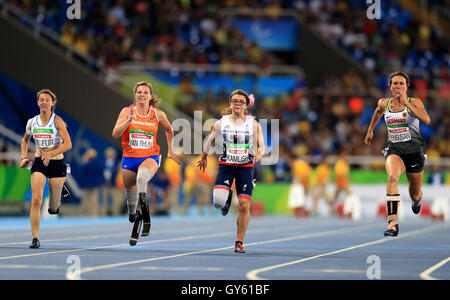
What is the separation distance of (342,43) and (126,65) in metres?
13.7

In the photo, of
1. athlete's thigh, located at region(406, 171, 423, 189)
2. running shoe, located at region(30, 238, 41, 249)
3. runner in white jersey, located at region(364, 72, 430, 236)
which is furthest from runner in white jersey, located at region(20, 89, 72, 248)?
athlete's thigh, located at region(406, 171, 423, 189)

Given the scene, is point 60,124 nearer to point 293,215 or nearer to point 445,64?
point 293,215

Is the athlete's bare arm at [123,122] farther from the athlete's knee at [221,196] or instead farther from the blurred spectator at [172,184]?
the blurred spectator at [172,184]

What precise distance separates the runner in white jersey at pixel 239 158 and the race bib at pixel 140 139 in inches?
32.6

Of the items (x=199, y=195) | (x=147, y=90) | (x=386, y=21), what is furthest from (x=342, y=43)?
(x=147, y=90)

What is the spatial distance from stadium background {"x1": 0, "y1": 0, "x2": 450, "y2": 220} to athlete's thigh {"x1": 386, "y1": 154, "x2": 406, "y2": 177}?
1469 centimetres

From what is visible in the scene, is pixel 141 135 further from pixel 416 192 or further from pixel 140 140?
pixel 416 192

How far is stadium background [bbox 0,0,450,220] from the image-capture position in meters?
29.1

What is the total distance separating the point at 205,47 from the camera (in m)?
37.7

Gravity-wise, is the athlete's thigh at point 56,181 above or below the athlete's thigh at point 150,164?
below

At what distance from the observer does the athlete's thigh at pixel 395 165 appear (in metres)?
14.2

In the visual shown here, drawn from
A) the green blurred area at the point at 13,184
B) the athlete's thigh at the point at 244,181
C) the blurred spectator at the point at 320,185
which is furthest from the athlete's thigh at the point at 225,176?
the blurred spectator at the point at 320,185

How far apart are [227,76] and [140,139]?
23403mm

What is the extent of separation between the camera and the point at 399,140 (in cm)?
1425
